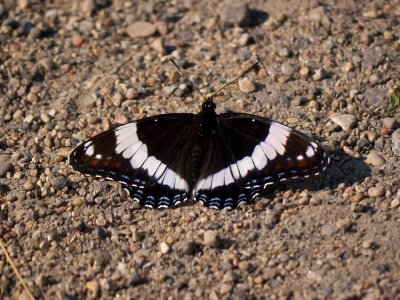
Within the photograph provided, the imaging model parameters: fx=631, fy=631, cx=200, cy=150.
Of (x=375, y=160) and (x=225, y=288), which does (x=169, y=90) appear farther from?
(x=225, y=288)

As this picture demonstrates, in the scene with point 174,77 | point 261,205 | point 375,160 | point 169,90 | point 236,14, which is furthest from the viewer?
point 236,14

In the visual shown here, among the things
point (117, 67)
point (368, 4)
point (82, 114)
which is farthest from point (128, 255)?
point (368, 4)

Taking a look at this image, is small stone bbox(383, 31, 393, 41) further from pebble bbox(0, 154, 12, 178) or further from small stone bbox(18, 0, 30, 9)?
small stone bbox(18, 0, 30, 9)

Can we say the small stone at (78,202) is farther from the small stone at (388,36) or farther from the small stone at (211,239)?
the small stone at (388,36)

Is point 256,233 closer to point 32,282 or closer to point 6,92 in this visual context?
point 32,282

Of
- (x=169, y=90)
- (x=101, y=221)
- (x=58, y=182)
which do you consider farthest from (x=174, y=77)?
(x=101, y=221)

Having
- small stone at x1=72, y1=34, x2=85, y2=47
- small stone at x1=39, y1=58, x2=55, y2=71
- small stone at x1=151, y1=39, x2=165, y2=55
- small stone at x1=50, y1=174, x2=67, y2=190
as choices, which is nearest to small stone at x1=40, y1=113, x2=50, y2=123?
small stone at x1=39, y1=58, x2=55, y2=71

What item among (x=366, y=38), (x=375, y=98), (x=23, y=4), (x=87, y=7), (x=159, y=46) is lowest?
(x=375, y=98)
